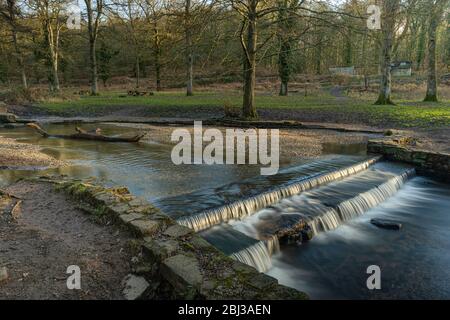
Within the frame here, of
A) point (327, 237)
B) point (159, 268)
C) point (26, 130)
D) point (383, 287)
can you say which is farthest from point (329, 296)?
point (26, 130)

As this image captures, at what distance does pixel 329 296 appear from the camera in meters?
5.43

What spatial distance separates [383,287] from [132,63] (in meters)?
52.8

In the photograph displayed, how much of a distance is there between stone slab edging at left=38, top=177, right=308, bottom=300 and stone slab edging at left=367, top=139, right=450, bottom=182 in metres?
9.29

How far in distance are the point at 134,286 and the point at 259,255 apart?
2414 millimetres

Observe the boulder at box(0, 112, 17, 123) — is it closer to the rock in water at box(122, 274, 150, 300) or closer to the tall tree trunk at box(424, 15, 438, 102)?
the rock in water at box(122, 274, 150, 300)

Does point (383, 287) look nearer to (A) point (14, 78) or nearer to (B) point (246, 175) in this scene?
(B) point (246, 175)

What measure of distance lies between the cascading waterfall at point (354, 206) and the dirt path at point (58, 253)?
3.93 m

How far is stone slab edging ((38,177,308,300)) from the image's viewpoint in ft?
12.6

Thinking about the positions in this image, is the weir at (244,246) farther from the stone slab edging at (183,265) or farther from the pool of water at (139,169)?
the pool of water at (139,169)

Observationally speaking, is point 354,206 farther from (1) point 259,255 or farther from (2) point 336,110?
(2) point 336,110

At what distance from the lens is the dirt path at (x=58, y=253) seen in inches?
157

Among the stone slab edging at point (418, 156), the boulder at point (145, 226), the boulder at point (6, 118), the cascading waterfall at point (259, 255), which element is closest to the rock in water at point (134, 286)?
the boulder at point (145, 226)

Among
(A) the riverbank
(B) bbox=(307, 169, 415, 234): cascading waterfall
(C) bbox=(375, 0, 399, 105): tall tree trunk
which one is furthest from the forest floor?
(A) the riverbank

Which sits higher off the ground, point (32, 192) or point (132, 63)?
point (132, 63)
